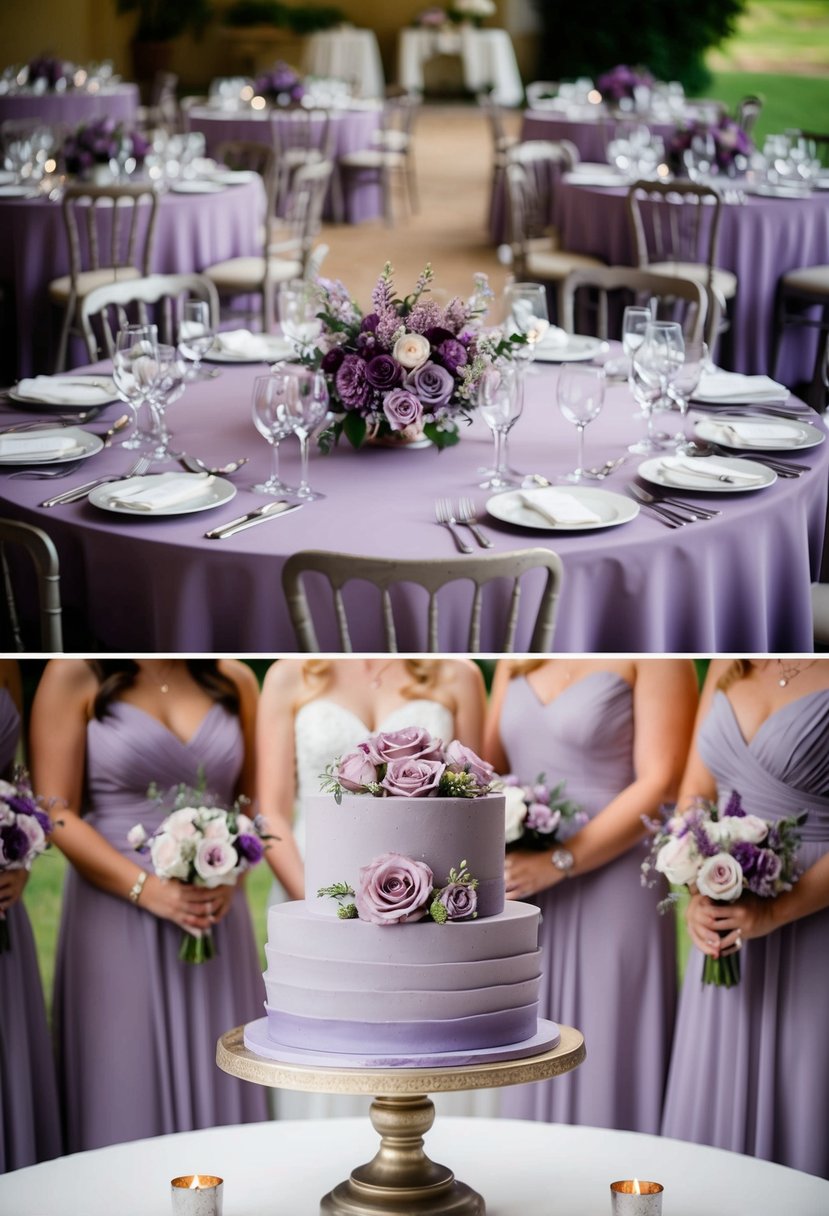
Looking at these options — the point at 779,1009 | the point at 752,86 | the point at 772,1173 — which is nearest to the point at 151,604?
the point at 772,1173

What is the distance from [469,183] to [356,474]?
491 inches

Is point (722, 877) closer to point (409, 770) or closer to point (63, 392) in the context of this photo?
point (409, 770)

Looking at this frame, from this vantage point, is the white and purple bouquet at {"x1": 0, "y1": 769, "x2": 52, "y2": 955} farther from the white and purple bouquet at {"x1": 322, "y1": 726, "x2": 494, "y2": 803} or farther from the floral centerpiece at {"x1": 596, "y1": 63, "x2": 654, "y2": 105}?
the floral centerpiece at {"x1": 596, "y1": 63, "x2": 654, "y2": 105}

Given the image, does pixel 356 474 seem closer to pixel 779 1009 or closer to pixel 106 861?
pixel 106 861

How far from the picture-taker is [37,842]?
130 inches

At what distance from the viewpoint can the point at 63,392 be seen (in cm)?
365

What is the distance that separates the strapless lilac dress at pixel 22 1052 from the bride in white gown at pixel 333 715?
0.62 m

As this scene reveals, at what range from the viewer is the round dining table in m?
2.81

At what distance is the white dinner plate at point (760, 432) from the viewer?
329 centimetres

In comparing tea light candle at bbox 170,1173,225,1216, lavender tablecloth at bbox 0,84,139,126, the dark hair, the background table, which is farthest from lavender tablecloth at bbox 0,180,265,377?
tea light candle at bbox 170,1173,225,1216

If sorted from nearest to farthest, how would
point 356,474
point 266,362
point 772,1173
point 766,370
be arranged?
point 772,1173 → point 356,474 → point 266,362 → point 766,370

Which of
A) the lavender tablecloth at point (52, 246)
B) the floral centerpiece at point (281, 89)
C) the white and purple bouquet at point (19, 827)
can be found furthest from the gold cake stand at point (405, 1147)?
the floral centerpiece at point (281, 89)

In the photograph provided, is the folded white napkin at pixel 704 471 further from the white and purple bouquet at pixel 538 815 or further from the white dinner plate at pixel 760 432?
the white and purple bouquet at pixel 538 815

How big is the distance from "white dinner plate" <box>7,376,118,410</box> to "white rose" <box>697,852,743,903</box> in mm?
1800
